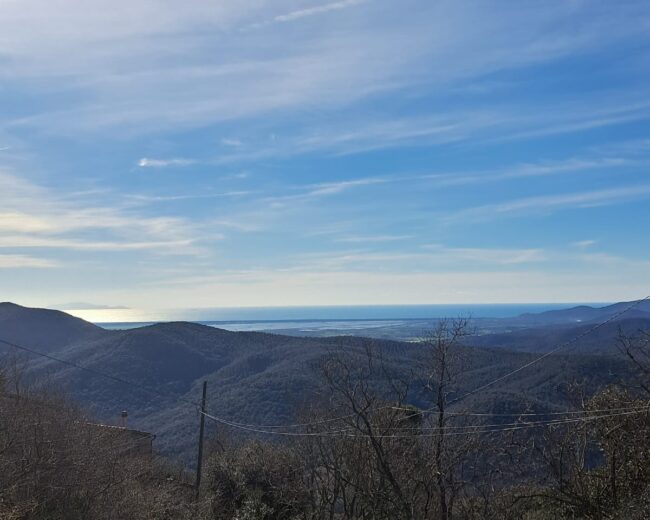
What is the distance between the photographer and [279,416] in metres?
55.7

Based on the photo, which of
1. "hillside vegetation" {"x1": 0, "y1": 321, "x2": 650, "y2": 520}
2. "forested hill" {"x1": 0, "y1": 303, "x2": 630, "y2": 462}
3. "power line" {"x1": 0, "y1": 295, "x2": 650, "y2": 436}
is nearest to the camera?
"hillside vegetation" {"x1": 0, "y1": 321, "x2": 650, "y2": 520}

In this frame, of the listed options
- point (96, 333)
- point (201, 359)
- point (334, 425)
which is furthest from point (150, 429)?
point (96, 333)

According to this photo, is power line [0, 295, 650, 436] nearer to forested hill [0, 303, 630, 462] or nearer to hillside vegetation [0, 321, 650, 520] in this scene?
hillside vegetation [0, 321, 650, 520]

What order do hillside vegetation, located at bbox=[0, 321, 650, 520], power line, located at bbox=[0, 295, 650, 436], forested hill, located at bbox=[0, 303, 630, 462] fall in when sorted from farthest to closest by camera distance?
forested hill, located at bbox=[0, 303, 630, 462]
power line, located at bbox=[0, 295, 650, 436]
hillside vegetation, located at bbox=[0, 321, 650, 520]

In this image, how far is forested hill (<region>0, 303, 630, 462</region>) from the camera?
4972cm

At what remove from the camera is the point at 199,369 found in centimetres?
8450

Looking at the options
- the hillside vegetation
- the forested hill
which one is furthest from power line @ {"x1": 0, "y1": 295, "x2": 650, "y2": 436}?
the forested hill

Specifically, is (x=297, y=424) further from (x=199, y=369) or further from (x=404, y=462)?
(x=199, y=369)

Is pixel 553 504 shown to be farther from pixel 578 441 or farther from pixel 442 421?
pixel 442 421

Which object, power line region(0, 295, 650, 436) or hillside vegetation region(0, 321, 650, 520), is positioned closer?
hillside vegetation region(0, 321, 650, 520)

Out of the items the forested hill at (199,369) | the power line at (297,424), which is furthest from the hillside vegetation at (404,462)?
the forested hill at (199,369)

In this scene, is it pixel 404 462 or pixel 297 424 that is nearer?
pixel 404 462

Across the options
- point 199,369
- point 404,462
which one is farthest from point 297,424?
point 199,369

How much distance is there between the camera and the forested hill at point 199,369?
49719mm
